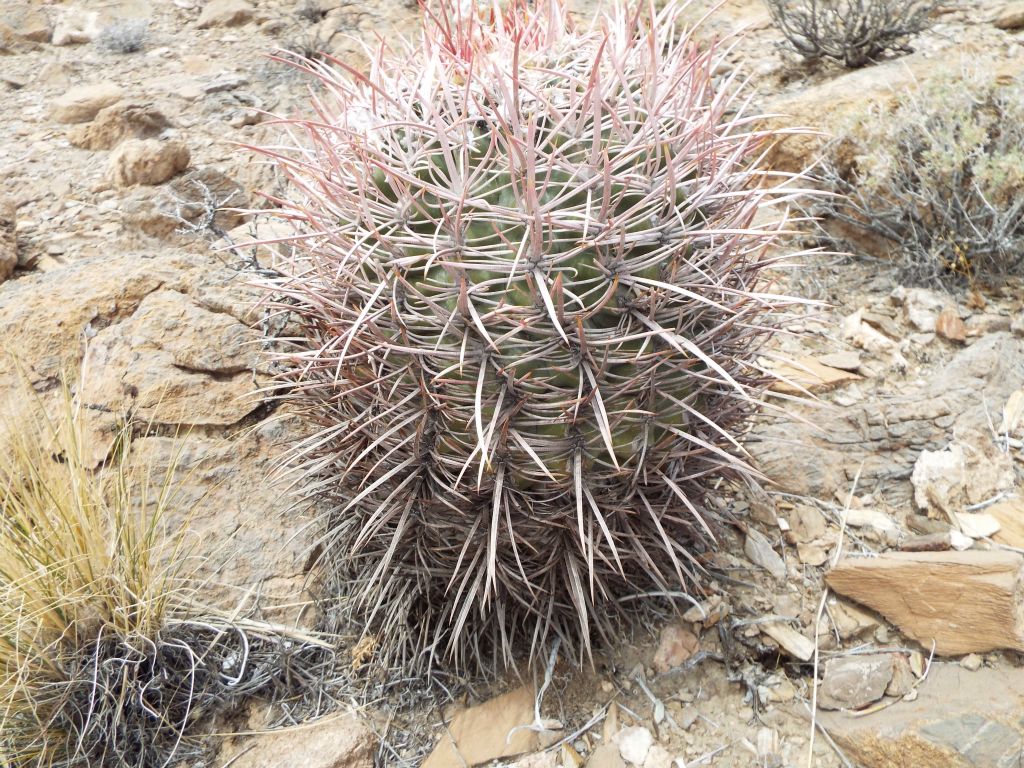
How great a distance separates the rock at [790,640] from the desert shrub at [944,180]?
1.66m

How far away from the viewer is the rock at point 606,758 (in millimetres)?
1779

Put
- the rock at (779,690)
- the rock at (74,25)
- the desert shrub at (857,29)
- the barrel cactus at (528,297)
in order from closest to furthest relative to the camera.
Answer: the barrel cactus at (528,297), the rock at (779,690), the desert shrub at (857,29), the rock at (74,25)

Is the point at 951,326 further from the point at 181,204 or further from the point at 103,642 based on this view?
the point at 181,204

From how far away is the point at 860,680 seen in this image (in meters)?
1.82

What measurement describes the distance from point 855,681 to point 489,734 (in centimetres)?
84

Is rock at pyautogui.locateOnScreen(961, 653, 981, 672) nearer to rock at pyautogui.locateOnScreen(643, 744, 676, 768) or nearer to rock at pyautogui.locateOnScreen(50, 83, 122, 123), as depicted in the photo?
rock at pyautogui.locateOnScreen(643, 744, 676, 768)

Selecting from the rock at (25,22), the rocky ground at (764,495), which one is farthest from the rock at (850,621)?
the rock at (25,22)

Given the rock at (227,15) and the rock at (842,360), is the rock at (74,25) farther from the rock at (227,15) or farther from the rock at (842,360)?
the rock at (842,360)

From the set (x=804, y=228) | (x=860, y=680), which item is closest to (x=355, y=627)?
(x=860, y=680)

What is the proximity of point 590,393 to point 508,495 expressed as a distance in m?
0.27

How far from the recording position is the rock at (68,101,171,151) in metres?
4.08

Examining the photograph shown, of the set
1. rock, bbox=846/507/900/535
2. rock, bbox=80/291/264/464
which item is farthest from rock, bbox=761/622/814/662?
rock, bbox=80/291/264/464

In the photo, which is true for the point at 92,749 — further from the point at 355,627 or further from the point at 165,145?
the point at 165,145

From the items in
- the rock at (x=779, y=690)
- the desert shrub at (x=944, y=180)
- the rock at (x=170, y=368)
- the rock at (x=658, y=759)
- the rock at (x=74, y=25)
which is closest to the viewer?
the rock at (x=658, y=759)
